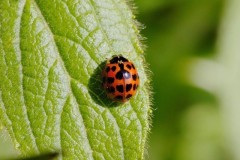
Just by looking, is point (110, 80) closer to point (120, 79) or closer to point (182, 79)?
point (120, 79)

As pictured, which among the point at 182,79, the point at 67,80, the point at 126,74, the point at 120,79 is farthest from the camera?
the point at 182,79

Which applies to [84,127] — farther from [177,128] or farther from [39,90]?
[177,128]

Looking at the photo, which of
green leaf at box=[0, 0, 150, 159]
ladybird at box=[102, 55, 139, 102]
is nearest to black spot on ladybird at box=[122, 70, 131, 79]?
ladybird at box=[102, 55, 139, 102]

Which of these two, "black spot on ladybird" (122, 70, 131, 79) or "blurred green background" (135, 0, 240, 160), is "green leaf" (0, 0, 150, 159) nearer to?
"black spot on ladybird" (122, 70, 131, 79)

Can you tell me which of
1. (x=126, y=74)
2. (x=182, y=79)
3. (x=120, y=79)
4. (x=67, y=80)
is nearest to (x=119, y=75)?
(x=120, y=79)

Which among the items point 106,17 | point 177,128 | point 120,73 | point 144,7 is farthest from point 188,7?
point 106,17

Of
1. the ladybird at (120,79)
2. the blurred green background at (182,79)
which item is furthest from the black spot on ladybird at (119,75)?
the blurred green background at (182,79)
